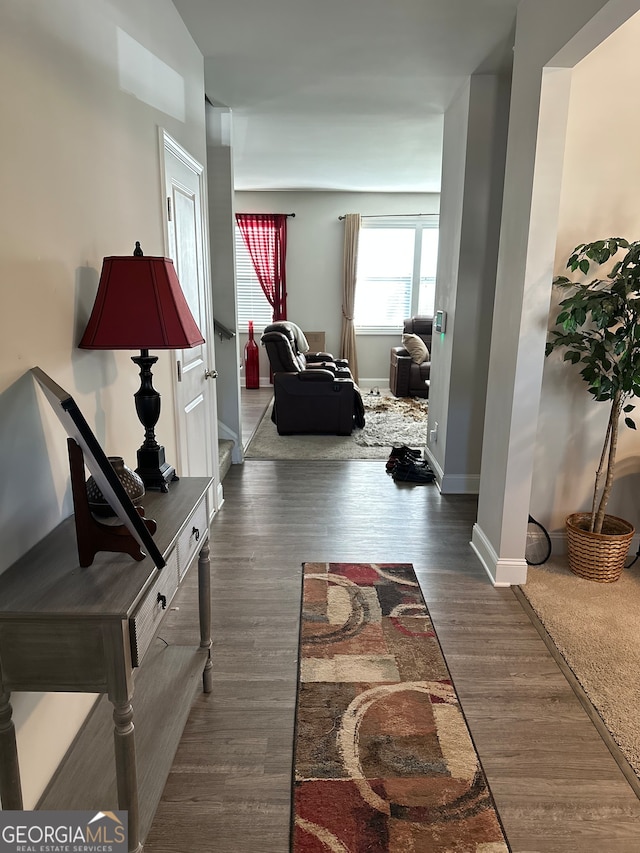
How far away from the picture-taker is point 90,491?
149 cm

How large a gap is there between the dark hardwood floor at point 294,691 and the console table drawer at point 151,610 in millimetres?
659

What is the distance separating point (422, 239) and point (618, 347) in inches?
237

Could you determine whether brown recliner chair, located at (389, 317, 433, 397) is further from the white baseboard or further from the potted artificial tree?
the white baseboard

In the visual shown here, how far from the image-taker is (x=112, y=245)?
2021mm

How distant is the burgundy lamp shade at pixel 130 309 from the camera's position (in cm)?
167

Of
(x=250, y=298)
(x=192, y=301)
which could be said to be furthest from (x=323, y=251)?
(x=192, y=301)

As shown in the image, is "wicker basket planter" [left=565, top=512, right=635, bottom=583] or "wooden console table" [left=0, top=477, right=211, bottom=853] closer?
"wooden console table" [left=0, top=477, right=211, bottom=853]

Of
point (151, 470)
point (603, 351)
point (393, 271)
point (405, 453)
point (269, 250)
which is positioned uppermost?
point (269, 250)

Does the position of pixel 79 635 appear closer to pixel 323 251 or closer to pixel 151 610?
pixel 151 610

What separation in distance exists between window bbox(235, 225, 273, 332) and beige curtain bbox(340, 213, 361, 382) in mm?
1118

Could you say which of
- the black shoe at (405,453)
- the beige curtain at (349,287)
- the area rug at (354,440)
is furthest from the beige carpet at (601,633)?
the beige curtain at (349,287)

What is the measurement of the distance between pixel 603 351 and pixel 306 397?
126 inches

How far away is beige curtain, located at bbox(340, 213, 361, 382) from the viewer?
26.7 ft

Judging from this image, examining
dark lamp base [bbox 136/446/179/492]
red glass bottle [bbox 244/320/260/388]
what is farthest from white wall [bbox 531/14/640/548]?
red glass bottle [bbox 244/320/260/388]
